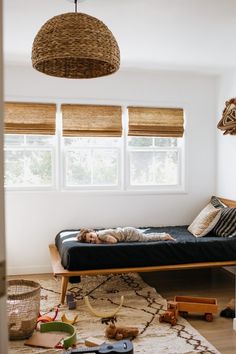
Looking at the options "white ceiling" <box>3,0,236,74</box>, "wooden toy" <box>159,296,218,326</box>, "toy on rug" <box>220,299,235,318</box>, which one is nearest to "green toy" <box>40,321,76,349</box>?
"wooden toy" <box>159,296,218,326</box>

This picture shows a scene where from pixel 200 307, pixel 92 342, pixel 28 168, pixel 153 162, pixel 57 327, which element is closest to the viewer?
pixel 92 342

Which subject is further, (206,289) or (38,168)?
(38,168)

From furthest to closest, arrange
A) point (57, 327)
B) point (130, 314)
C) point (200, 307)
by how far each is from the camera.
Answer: point (130, 314) < point (200, 307) < point (57, 327)

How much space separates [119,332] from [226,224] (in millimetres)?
2020

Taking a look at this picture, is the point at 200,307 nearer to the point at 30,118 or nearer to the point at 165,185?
the point at 165,185

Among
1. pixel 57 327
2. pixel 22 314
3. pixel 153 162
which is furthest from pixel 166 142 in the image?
pixel 22 314

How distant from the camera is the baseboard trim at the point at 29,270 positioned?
15.4 ft

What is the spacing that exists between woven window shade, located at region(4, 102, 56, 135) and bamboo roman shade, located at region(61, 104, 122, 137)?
0.17 metres

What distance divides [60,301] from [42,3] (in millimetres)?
2689

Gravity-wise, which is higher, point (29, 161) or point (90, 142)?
point (90, 142)

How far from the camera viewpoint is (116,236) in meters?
3.99

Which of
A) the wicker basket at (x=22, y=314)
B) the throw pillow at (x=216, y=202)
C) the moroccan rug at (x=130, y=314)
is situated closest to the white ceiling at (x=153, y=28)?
the throw pillow at (x=216, y=202)

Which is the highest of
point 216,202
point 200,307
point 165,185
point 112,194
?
point 165,185

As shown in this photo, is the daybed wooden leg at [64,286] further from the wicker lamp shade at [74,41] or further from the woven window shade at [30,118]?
the wicker lamp shade at [74,41]
